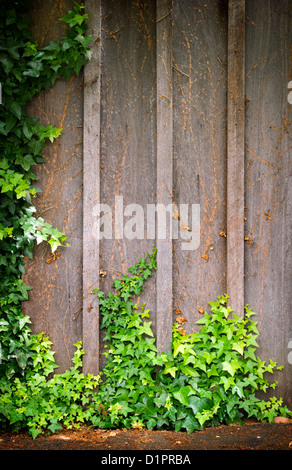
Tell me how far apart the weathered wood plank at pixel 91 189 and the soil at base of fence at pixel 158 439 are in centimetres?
46

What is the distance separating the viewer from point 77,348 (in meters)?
2.98

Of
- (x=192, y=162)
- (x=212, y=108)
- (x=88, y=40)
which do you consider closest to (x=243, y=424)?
(x=192, y=162)

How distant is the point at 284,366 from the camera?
309cm

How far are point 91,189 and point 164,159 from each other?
0.61 metres

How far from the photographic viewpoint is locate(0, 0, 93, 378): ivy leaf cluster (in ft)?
9.24

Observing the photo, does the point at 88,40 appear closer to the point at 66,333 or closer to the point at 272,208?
the point at 272,208

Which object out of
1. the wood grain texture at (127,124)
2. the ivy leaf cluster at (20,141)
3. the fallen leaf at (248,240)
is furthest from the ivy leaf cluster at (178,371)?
the ivy leaf cluster at (20,141)

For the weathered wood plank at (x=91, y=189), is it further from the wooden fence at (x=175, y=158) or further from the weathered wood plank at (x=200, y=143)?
the weathered wood plank at (x=200, y=143)

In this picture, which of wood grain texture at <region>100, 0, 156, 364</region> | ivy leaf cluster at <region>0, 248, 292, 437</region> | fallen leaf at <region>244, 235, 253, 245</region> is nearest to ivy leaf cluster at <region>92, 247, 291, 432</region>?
ivy leaf cluster at <region>0, 248, 292, 437</region>

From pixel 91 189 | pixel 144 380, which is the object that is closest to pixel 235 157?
pixel 91 189

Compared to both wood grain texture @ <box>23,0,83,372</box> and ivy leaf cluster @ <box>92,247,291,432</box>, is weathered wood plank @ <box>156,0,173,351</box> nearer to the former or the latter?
ivy leaf cluster @ <box>92,247,291,432</box>

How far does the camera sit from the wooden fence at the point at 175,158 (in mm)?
2957

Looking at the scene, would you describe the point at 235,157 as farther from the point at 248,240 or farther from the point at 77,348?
the point at 77,348

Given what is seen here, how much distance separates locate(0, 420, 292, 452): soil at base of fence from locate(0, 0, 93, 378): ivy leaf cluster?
52 cm
